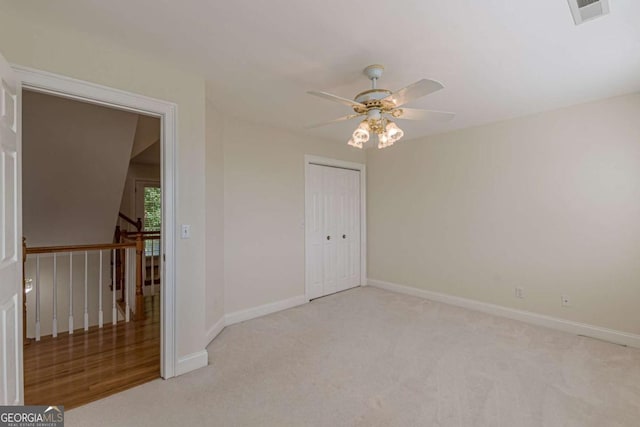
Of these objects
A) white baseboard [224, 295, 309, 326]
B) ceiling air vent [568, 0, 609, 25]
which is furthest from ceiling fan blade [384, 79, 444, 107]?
white baseboard [224, 295, 309, 326]

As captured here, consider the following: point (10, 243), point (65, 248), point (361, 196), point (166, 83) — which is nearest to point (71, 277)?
point (65, 248)

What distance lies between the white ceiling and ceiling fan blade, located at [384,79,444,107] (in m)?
0.34

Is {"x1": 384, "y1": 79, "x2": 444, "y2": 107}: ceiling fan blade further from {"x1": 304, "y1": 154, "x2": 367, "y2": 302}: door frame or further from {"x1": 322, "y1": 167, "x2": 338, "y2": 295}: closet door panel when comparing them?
{"x1": 322, "y1": 167, "x2": 338, "y2": 295}: closet door panel

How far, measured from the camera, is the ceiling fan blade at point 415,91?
165cm

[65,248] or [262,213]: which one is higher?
[262,213]

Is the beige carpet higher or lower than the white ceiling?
lower

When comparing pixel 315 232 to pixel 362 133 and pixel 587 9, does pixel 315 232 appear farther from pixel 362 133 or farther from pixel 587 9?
pixel 587 9

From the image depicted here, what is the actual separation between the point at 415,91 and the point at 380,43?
43 centimetres

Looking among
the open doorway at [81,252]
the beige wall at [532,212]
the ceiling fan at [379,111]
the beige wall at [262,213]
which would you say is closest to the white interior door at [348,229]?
the beige wall at [532,212]

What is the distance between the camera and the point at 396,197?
4.67 metres

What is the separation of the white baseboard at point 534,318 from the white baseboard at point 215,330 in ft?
8.99

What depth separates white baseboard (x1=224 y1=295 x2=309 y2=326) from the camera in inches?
133

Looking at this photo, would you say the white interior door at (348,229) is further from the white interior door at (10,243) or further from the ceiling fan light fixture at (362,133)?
the white interior door at (10,243)

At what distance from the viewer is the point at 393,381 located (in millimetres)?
2195
